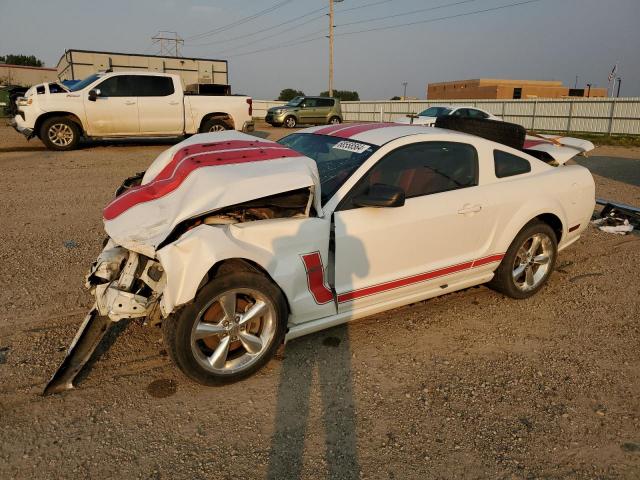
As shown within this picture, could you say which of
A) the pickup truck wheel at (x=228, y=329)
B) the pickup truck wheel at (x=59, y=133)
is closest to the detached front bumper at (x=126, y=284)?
the pickup truck wheel at (x=228, y=329)

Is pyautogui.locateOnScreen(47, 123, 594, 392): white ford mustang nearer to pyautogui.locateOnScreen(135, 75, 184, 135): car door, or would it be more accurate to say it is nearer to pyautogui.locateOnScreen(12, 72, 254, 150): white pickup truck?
pyautogui.locateOnScreen(12, 72, 254, 150): white pickup truck

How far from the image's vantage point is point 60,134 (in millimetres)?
12031

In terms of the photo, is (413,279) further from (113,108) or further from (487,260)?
(113,108)

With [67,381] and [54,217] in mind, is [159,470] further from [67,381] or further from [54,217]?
[54,217]

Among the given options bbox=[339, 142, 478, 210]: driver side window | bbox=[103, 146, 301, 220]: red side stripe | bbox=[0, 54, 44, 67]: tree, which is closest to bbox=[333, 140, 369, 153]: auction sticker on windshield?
bbox=[339, 142, 478, 210]: driver side window

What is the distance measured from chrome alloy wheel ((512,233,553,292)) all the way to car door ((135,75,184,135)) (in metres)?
10.7

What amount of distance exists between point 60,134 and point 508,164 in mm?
11248

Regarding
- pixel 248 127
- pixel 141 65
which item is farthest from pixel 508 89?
pixel 248 127

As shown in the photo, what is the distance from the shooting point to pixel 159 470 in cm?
252

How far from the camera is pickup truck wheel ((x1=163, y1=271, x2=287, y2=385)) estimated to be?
9.61 ft

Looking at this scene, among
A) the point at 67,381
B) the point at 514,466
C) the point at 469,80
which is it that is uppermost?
the point at 469,80

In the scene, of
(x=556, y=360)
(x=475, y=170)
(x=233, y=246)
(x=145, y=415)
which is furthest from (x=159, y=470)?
(x=475, y=170)

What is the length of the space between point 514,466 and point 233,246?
1.98m

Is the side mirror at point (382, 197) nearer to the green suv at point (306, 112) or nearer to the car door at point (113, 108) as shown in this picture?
the car door at point (113, 108)
